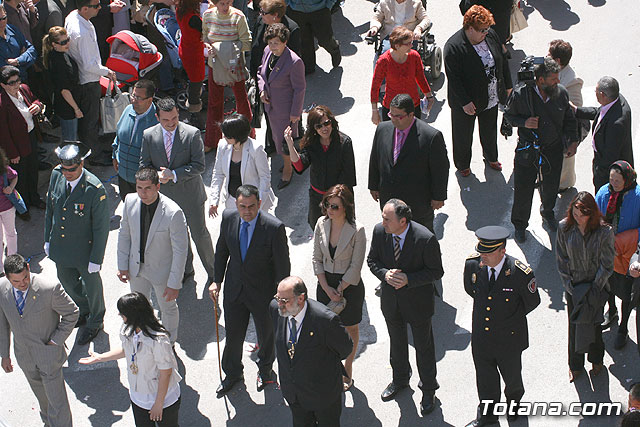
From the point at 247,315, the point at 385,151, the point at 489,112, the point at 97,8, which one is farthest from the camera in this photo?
the point at 97,8

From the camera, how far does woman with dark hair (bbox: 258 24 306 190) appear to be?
11242 mm

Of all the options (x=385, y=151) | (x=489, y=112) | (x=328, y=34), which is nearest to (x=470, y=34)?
(x=489, y=112)

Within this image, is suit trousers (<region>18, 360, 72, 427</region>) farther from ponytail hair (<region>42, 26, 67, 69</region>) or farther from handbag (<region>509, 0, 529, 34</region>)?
handbag (<region>509, 0, 529, 34</region>)

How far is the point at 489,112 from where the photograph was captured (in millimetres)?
11547

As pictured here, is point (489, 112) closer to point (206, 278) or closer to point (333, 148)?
point (333, 148)

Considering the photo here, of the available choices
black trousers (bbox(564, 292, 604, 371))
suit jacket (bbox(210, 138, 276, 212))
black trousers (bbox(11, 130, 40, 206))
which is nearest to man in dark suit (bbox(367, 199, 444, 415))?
black trousers (bbox(564, 292, 604, 371))

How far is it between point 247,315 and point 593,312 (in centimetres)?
302

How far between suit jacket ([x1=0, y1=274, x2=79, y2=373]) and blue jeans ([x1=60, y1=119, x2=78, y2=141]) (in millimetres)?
4277

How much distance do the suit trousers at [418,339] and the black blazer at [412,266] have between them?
0.13 feet

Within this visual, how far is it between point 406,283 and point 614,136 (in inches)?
120

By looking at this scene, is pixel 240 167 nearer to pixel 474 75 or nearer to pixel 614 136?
pixel 474 75

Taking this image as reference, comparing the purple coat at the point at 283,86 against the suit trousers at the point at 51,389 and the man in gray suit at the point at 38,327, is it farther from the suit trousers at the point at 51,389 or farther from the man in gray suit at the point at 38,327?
the suit trousers at the point at 51,389

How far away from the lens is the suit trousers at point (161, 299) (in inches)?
374

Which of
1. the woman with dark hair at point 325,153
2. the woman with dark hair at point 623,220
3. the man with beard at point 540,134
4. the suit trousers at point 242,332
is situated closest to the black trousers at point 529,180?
the man with beard at point 540,134
